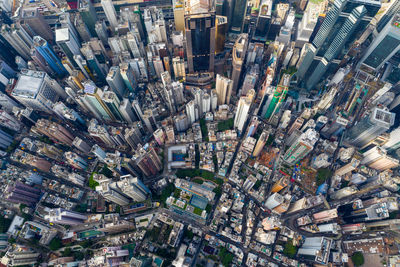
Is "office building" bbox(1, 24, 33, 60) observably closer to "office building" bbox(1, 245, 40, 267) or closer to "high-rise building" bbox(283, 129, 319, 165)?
"office building" bbox(1, 245, 40, 267)

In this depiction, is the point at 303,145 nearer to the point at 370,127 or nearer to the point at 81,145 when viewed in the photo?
the point at 370,127

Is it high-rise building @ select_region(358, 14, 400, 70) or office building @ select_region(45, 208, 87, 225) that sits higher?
high-rise building @ select_region(358, 14, 400, 70)

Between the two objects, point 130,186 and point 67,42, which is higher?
point 67,42

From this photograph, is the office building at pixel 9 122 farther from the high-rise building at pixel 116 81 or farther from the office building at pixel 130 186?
the office building at pixel 130 186

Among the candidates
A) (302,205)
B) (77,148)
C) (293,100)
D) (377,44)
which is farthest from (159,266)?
(377,44)

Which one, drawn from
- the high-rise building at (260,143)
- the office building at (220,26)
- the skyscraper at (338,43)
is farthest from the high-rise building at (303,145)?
the office building at (220,26)

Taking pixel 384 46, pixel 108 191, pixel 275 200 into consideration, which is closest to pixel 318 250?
pixel 275 200

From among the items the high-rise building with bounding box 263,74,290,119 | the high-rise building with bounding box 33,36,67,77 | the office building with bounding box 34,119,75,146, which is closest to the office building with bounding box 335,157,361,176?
the high-rise building with bounding box 263,74,290,119
